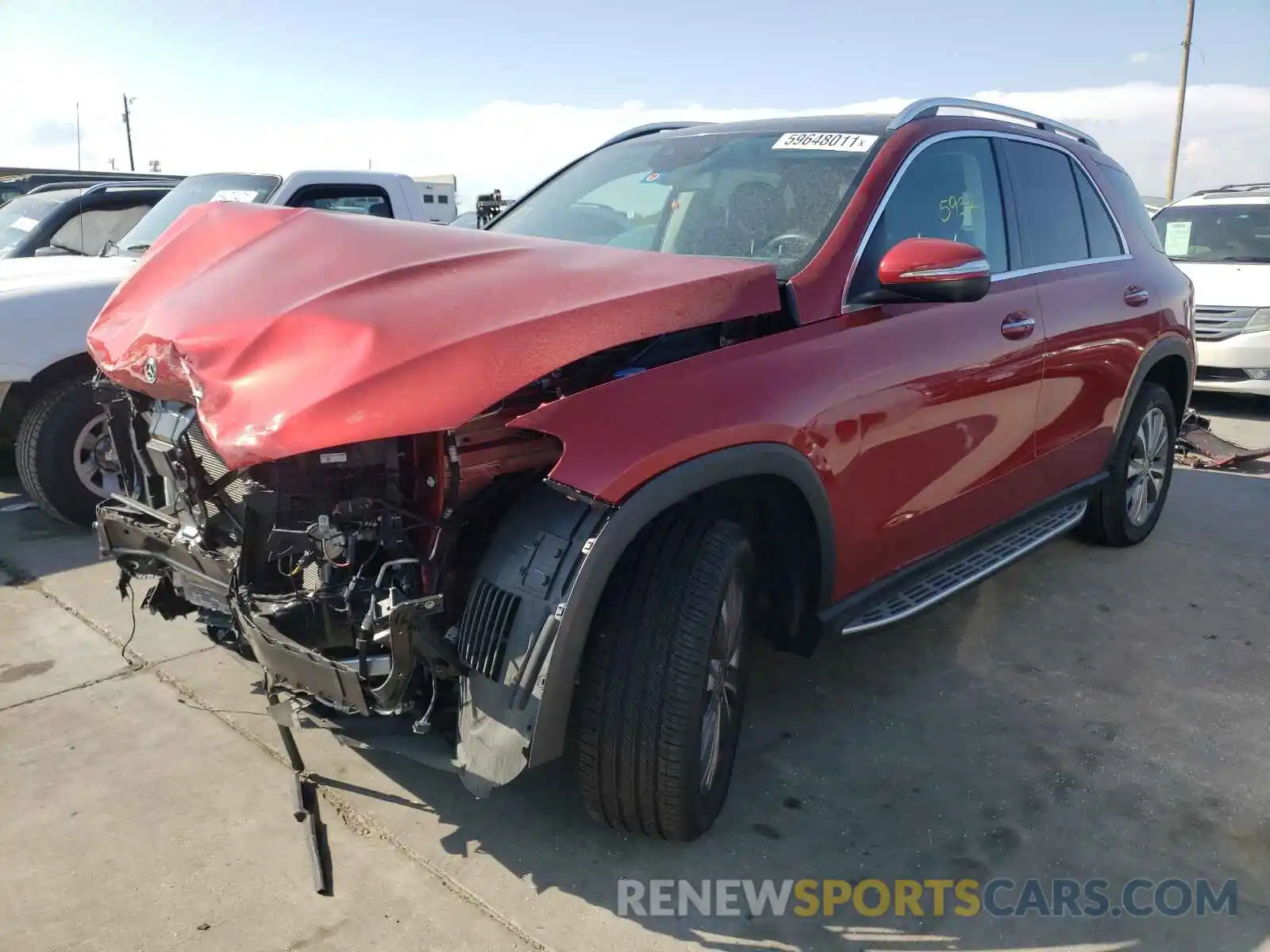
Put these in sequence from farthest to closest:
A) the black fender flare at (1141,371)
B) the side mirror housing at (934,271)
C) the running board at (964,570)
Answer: the black fender flare at (1141,371)
the running board at (964,570)
the side mirror housing at (934,271)

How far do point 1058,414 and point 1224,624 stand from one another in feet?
3.93

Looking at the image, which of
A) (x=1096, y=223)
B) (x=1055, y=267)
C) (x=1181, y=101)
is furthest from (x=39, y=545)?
(x=1181, y=101)

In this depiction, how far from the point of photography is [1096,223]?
433 cm

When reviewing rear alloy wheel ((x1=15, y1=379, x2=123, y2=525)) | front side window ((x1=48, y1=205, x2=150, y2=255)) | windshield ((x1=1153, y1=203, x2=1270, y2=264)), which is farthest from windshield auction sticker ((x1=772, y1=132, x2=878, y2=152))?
windshield ((x1=1153, y1=203, x2=1270, y2=264))

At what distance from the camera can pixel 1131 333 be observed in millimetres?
4367

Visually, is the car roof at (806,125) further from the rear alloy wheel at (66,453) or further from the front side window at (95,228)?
the front side window at (95,228)

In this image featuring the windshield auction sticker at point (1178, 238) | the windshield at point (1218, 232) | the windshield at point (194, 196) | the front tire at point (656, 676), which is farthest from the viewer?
the windshield auction sticker at point (1178, 238)

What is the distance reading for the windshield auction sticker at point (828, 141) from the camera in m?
3.23

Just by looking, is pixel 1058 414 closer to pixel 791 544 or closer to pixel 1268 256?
pixel 791 544

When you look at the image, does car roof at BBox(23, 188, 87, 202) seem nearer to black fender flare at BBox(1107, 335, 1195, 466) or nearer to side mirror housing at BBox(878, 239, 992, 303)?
side mirror housing at BBox(878, 239, 992, 303)

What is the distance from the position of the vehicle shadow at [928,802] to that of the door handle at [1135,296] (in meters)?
1.56

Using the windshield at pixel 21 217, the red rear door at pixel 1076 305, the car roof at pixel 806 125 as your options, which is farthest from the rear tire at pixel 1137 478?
the windshield at pixel 21 217

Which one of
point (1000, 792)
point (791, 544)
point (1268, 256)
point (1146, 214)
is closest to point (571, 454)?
point (791, 544)

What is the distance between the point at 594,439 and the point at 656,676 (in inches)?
23.4
